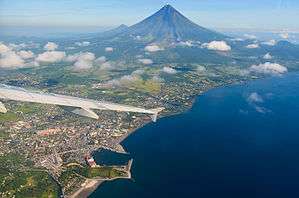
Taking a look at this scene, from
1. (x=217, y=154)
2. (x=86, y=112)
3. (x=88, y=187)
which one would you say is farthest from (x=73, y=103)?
(x=217, y=154)

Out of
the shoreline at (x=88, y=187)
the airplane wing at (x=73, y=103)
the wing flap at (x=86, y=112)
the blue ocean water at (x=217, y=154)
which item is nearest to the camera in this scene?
the wing flap at (x=86, y=112)

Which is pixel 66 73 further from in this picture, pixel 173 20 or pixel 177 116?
pixel 173 20

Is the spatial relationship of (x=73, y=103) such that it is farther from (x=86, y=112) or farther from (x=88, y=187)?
(x=88, y=187)

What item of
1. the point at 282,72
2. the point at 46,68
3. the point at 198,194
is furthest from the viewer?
the point at 282,72

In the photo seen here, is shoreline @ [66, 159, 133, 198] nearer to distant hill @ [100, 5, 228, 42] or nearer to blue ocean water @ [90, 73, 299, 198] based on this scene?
blue ocean water @ [90, 73, 299, 198]

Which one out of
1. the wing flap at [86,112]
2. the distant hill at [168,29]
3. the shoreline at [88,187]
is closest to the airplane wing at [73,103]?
the wing flap at [86,112]

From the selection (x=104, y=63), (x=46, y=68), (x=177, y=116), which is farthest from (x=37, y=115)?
(x=104, y=63)

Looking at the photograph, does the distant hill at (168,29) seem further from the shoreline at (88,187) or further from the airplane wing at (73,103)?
the airplane wing at (73,103)
